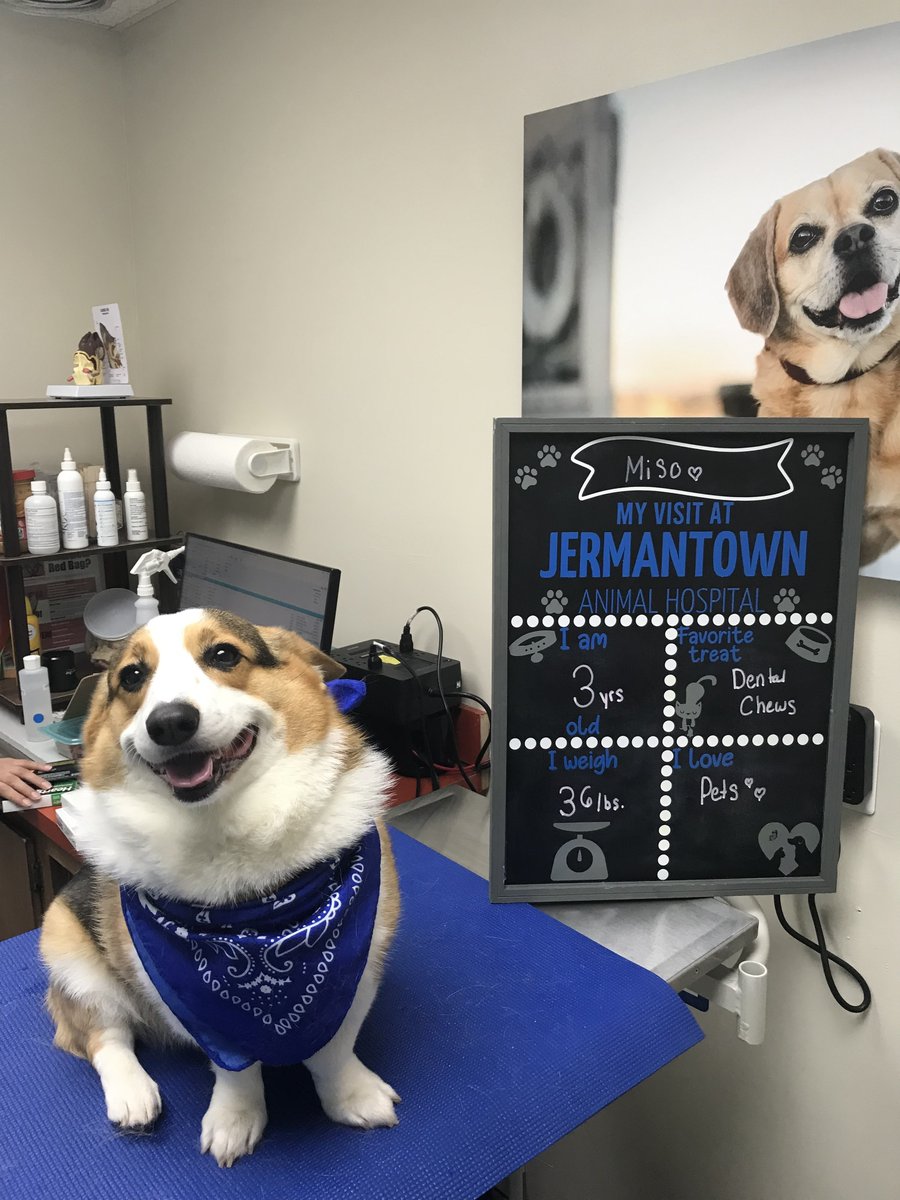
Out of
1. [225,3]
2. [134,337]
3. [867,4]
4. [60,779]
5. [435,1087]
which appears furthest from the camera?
[134,337]

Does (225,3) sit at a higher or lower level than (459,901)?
higher

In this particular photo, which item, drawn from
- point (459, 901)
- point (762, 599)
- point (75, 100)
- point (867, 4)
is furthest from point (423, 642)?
point (75, 100)

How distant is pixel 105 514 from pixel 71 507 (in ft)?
0.29

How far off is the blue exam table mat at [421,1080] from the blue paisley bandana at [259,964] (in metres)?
0.11

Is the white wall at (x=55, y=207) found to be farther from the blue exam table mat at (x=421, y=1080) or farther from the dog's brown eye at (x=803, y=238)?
the dog's brown eye at (x=803, y=238)

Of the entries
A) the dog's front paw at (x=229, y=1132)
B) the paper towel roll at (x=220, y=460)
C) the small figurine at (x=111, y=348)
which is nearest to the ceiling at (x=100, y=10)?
the small figurine at (x=111, y=348)

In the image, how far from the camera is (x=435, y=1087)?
0.93 metres

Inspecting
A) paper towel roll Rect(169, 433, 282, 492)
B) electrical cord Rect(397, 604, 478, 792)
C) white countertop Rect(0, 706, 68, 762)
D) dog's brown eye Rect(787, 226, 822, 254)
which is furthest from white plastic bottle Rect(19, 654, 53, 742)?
dog's brown eye Rect(787, 226, 822, 254)

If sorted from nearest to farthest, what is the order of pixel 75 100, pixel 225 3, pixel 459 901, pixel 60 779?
pixel 459 901 < pixel 60 779 < pixel 225 3 < pixel 75 100

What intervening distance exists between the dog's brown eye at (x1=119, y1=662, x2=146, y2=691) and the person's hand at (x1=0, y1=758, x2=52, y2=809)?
36.6 inches

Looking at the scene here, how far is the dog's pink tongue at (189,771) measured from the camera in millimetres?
785

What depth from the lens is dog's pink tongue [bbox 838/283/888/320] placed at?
1177mm

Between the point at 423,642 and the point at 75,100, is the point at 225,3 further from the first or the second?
the point at 423,642

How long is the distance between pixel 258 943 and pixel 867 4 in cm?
128
